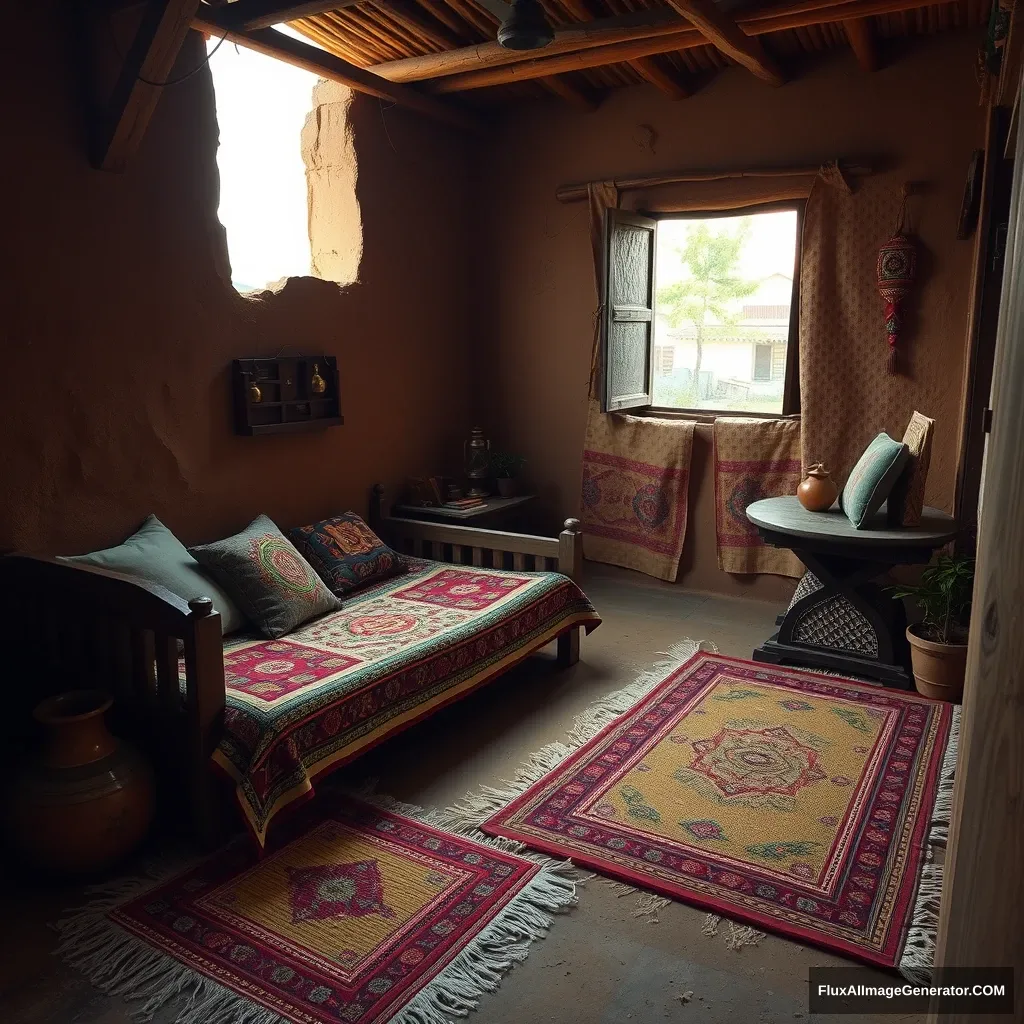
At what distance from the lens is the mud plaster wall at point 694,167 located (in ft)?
13.5

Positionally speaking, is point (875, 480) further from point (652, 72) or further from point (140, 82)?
point (140, 82)

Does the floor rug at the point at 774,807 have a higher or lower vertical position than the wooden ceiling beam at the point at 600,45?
lower

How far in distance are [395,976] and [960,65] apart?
4.36m

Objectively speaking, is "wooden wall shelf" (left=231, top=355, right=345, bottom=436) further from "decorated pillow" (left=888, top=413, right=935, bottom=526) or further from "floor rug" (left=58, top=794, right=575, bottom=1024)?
"decorated pillow" (left=888, top=413, right=935, bottom=526)

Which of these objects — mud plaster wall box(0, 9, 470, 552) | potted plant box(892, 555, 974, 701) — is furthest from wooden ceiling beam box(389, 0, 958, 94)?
potted plant box(892, 555, 974, 701)

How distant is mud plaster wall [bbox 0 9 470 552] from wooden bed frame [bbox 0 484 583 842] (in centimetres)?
31

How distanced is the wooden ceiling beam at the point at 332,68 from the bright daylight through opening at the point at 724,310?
4.52ft

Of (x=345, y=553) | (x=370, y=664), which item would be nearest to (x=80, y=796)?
(x=370, y=664)

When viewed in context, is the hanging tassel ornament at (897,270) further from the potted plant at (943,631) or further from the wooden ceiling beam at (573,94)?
the wooden ceiling beam at (573,94)

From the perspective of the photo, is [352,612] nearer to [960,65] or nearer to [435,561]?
[435,561]

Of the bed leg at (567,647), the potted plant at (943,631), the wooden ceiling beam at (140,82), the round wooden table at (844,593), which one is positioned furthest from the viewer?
the bed leg at (567,647)

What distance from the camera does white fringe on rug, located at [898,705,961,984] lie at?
2021 mm

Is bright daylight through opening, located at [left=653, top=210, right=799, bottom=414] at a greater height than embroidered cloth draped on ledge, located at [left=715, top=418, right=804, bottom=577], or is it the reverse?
bright daylight through opening, located at [left=653, top=210, right=799, bottom=414]

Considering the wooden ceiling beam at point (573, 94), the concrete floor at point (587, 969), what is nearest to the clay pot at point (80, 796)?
the concrete floor at point (587, 969)
